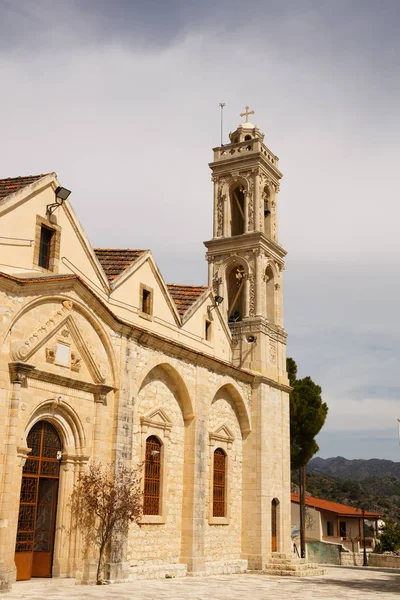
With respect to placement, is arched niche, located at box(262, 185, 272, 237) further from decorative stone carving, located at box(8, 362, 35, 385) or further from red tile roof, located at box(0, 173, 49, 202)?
decorative stone carving, located at box(8, 362, 35, 385)

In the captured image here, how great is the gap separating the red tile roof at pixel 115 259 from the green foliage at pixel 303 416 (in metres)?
16.3

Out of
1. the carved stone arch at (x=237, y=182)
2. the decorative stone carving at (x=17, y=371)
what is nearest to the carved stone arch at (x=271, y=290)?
the carved stone arch at (x=237, y=182)

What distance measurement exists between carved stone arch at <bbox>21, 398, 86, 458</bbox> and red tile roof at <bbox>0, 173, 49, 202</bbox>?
16.9 feet

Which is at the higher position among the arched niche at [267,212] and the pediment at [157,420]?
the arched niche at [267,212]

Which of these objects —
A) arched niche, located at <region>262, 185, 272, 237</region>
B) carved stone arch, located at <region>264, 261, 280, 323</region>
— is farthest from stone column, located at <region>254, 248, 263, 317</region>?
arched niche, located at <region>262, 185, 272, 237</region>

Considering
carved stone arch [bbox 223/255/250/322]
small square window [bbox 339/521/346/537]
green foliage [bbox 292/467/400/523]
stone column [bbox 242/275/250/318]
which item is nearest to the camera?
stone column [bbox 242/275/250/318]

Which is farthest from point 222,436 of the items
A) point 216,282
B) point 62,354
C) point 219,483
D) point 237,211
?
point 237,211

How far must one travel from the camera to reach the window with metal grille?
54.2 ft

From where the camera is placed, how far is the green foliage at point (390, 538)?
3991 centimetres

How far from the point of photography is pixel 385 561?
34312mm

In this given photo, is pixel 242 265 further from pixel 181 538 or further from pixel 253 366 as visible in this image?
pixel 181 538

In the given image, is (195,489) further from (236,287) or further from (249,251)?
(249,251)

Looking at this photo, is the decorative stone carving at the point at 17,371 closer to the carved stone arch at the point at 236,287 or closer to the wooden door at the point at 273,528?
the carved stone arch at the point at 236,287

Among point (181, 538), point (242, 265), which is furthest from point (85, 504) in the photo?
point (242, 265)
